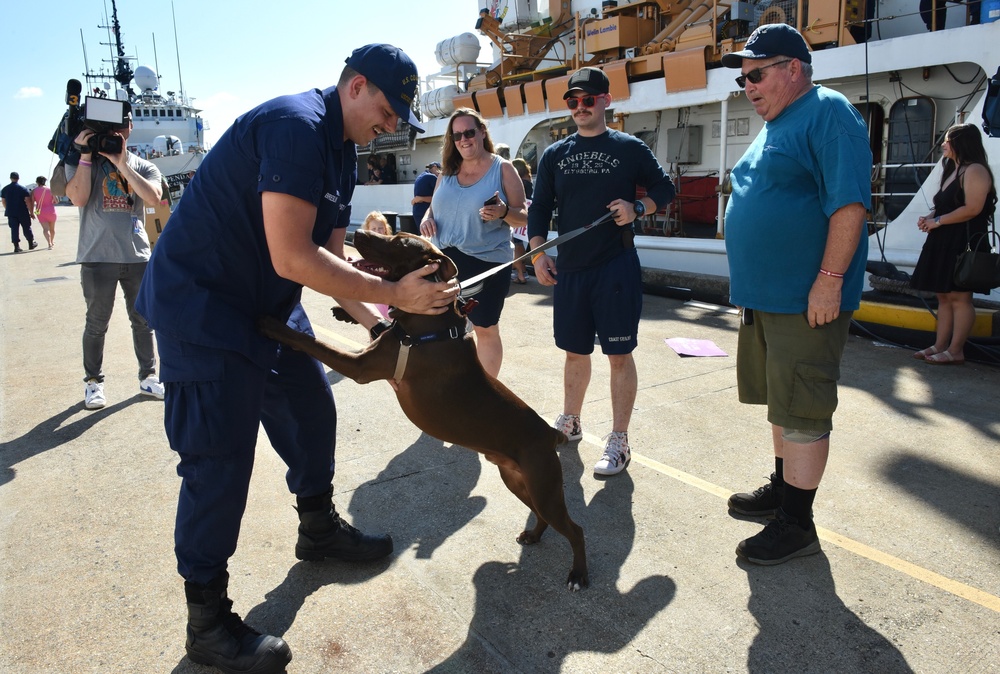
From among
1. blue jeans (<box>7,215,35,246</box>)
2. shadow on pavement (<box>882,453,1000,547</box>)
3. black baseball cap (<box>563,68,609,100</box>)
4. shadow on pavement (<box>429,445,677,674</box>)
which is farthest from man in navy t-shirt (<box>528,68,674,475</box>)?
blue jeans (<box>7,215,35,246</box>)

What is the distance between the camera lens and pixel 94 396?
15.9 ft

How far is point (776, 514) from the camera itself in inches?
113

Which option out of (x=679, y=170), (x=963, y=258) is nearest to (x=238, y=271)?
(x=963, y=258)

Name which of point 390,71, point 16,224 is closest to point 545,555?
point 390,71

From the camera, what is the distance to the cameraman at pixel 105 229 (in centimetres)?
470

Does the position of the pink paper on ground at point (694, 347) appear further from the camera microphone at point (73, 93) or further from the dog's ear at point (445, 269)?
the camera microphone at point (73, 93)

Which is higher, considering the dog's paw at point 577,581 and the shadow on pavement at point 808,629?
the dog's paw at point 577,581

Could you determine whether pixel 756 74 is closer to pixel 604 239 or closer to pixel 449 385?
pixel 604 239

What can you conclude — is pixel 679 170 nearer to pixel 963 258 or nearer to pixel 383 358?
pixel 963 258

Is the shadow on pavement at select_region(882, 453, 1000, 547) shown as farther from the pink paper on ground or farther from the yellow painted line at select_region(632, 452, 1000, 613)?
the pink paper on ground

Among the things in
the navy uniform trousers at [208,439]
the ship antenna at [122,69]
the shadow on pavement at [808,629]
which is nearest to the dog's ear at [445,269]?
the navy uniform trousers at [208,439]

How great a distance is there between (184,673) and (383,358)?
1203 millimetres

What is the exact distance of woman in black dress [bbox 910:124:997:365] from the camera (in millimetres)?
5367

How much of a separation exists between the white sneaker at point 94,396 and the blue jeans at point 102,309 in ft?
0.16
